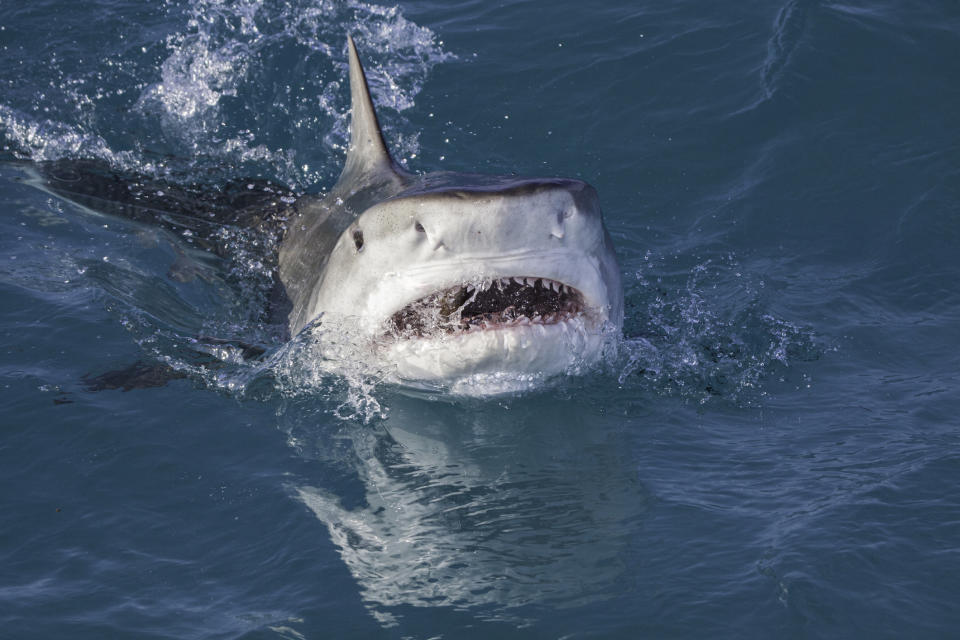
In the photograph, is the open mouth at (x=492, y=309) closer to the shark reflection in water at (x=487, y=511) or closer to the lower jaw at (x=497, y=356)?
the lower jaw at (x=497, y=356)

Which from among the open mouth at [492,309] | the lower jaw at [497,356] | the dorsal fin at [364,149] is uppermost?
the dorsal fin at [364,149]

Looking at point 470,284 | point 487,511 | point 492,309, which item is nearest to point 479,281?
point 470,284

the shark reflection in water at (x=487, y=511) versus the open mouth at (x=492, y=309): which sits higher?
the open mouth at (x=492, y=309)

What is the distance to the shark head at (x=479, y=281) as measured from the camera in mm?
3135

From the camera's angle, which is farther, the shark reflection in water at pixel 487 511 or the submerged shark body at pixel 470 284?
the submerged shark body at pixel 470 284

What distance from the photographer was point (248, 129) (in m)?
7.15

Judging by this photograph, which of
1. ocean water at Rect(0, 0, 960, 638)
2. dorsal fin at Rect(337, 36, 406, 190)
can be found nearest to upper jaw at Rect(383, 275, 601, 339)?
ocean water at Rect(0, 0, 960, 638)

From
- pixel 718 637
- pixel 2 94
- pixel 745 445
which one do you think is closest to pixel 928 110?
pixel 745 445

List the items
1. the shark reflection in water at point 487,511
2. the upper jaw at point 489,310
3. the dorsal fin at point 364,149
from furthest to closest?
the dorsal fin at point 364,149 → the upper jaw at point 489,310 → the shark reflection in water at point 487,511

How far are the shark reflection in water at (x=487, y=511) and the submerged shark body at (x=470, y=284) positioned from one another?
26cm

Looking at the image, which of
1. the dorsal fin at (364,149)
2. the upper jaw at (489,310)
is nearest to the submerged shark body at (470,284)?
the upper jaw at (489,310)

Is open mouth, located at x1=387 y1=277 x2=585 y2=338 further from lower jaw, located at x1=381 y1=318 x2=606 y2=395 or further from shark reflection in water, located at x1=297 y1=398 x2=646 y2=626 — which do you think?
shark reflection in water, located at x1=297 y1=398 x2=646 y2=626

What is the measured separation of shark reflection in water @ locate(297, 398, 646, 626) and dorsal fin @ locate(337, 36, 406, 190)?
1146 mm

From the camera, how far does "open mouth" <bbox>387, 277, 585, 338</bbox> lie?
3420mm
